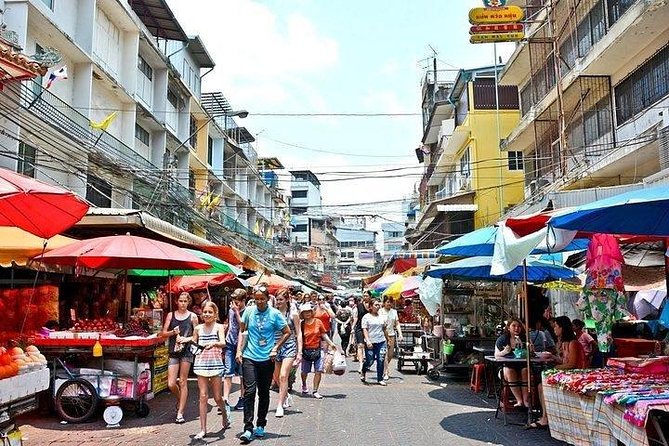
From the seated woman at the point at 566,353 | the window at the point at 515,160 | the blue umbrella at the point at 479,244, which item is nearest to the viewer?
the seated woman at the point at 566,353

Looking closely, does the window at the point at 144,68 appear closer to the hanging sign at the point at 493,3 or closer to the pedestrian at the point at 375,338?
the hanging sign at the point at 493,3

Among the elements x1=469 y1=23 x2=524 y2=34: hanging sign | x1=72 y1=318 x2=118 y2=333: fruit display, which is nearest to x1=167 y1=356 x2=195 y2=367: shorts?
x1=72 y1=318 x2=118 y2=333: fruit display

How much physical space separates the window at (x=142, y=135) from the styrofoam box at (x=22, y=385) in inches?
865

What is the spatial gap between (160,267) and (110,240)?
1.10 m

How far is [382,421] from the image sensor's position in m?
8.67

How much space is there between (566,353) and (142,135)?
2353 cm

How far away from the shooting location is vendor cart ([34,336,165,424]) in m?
8.39

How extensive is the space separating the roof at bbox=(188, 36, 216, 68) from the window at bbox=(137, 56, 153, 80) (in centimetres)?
464

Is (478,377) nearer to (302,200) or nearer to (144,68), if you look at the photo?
(144,68)

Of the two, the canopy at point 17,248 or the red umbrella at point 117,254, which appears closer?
the canopy at point 17,248

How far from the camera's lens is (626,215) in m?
6.68

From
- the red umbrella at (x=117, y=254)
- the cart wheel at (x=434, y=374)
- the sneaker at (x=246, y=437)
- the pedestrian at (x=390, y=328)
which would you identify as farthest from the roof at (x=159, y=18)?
the sneaker at (x=246, y=437)

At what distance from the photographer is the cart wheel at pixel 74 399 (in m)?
8.38

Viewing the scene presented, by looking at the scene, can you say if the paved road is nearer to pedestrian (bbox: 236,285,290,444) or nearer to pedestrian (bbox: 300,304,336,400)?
pedestrian (bbox: 236,285,290,444)
